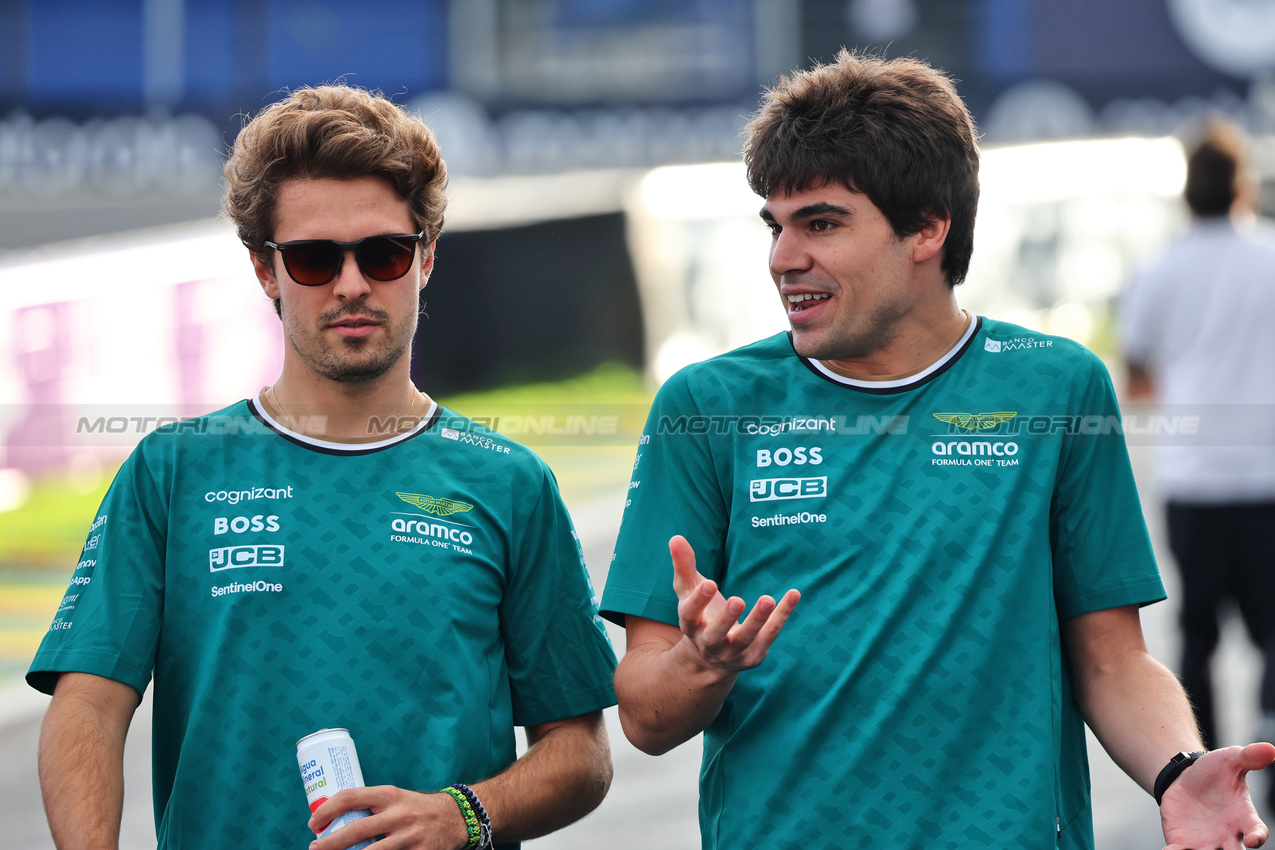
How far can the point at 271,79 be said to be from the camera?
78.1ft

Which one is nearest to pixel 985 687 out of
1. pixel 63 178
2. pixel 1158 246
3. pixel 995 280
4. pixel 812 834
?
pixel 812 834

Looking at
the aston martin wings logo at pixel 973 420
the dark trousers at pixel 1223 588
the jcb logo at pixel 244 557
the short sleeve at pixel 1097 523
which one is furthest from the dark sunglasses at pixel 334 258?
the dark trousers at pixel 1223 588

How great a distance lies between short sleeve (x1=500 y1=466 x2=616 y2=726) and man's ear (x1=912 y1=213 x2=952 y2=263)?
88 centimetres

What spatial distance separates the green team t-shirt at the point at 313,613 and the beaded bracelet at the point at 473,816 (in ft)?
0.14

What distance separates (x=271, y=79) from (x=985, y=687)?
2344 centimetres

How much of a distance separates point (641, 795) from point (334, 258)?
12.3ft

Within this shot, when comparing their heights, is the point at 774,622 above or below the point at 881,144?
below

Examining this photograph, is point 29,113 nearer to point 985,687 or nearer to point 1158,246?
point 1158,246

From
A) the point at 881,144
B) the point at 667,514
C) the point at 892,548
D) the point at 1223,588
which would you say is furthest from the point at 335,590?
the point at 1223,588

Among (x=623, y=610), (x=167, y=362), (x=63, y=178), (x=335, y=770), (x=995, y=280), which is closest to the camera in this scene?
(x=335, y=770)

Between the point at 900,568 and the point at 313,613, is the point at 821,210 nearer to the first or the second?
the point at 900,568

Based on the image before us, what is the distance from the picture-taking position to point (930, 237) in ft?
8.98

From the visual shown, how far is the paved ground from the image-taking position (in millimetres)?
5262

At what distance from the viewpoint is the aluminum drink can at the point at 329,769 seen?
7.59 feet
